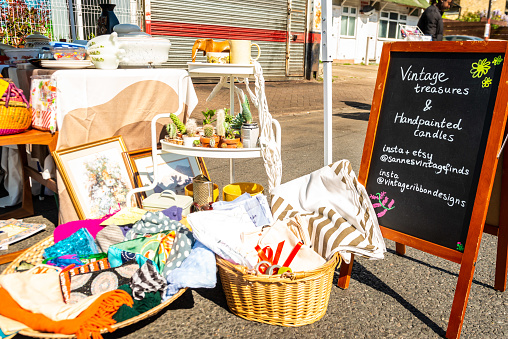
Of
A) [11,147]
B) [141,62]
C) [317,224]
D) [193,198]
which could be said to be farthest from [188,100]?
[317,224]

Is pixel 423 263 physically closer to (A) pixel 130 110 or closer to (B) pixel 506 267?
(B) pixel 506 267

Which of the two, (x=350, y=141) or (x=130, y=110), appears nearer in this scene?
(x=130, y=110)

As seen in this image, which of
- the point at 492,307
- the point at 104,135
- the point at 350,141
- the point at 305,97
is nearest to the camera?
the point at 492,307

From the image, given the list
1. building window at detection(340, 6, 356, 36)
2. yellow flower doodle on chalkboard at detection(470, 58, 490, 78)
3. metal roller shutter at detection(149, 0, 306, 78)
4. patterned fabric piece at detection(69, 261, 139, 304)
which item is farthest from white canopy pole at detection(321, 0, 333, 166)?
building window at detection(340, 6, 356, 36)

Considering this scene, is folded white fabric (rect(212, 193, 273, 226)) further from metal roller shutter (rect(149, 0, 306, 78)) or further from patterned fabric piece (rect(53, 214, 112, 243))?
metal roller shutter (rect(149, 0, 306, 78))

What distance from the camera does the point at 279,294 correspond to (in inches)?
79.8

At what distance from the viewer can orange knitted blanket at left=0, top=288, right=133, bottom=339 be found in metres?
1.73

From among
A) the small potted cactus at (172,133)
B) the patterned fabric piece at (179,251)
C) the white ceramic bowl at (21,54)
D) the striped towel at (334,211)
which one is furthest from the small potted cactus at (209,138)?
the white ceramic bowl at (21,54)

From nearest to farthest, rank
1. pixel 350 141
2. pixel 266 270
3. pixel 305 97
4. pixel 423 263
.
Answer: pixel 266 270, pixel 423 263, pixel 350 141, pixel 305 97

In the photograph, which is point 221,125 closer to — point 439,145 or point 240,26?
point 439,145

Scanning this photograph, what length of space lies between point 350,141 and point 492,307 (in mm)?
4270

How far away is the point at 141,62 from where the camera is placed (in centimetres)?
337

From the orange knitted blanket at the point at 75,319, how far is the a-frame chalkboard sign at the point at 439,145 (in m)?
1.39

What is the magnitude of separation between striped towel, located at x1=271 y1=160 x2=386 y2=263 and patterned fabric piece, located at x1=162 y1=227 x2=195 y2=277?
59 centimetres
